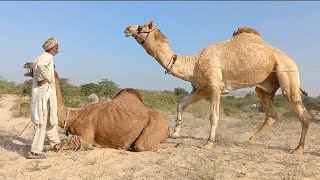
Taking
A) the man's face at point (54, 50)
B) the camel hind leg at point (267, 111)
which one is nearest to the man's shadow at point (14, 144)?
the man's face at point (54, 50)

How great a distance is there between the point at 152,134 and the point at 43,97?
1.95m

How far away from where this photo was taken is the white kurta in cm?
700

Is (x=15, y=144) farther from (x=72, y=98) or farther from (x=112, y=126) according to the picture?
(x=72, y=98)

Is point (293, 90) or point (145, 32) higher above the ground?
point (145, 32)

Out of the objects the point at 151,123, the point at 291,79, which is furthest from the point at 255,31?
the point at 151,123

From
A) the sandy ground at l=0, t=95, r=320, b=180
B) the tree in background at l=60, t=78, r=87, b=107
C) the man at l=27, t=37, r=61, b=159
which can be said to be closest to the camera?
the sandy ground at l=0, t=95, r=320, b=180

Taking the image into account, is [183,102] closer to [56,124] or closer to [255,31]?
[255,31]

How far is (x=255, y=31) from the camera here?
30.0 ft

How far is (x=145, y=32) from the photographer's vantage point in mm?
8789

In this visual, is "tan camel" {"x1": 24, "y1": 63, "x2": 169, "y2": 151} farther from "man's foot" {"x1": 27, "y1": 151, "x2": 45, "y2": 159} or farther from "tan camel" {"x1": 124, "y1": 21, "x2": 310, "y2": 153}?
"tan camel" {"x1": 124, "y1": 21, "x2": 310, "y2": 153}

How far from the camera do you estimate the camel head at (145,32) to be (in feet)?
28.8

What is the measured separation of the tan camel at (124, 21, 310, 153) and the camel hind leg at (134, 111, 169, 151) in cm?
98

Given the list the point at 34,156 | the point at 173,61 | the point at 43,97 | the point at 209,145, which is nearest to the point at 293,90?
the point at 209,145

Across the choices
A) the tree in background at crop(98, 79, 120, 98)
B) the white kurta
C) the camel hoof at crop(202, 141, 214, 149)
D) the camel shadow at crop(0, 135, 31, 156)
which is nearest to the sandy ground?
the camel shadow at crop(0, 135, 31, 156)
